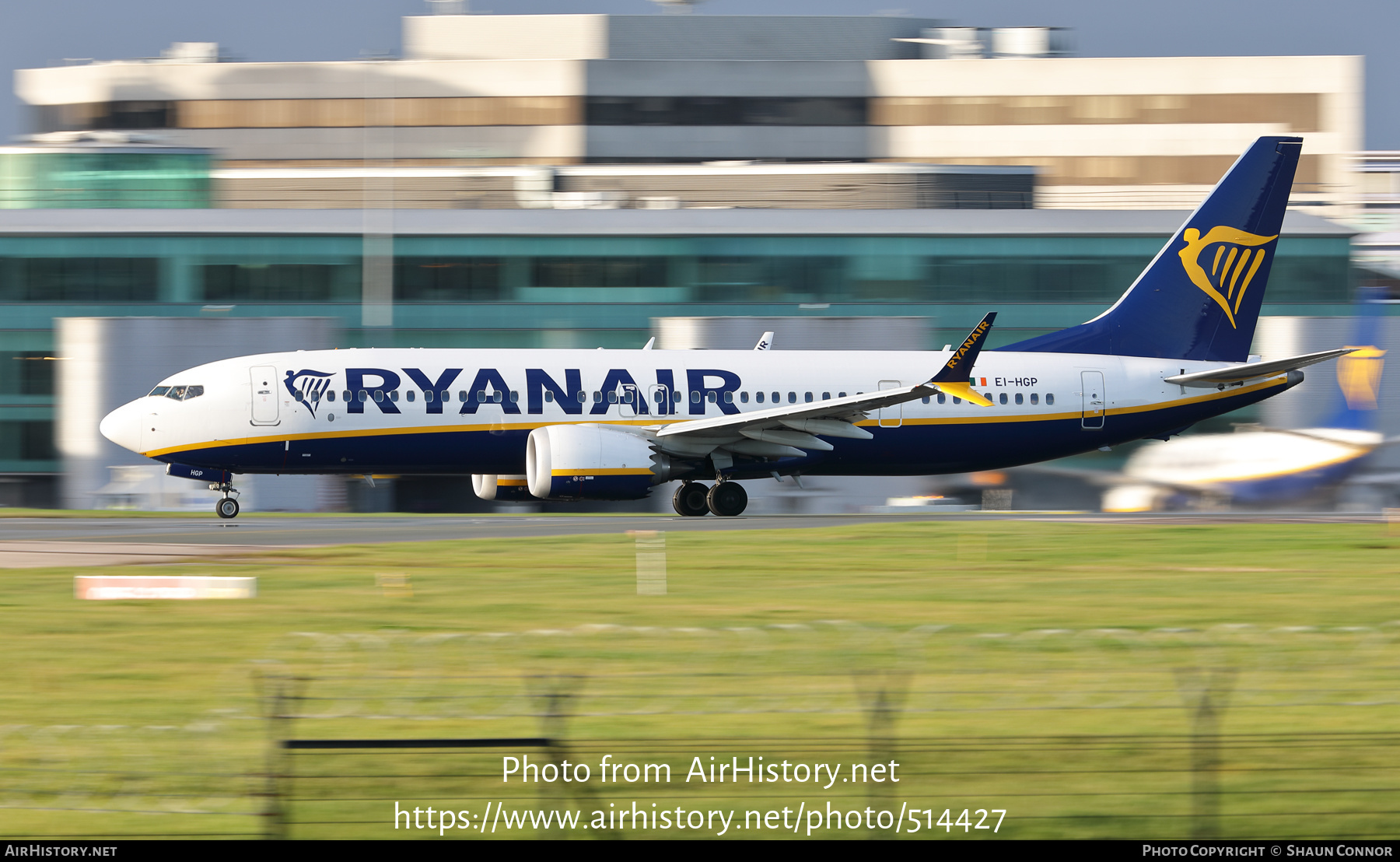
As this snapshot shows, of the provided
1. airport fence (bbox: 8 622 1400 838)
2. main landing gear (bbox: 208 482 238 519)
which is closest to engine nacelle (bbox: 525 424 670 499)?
main landing gear (bbox: 208 482 238 519)

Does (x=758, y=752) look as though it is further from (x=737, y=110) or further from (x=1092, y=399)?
(x=737, y=110)

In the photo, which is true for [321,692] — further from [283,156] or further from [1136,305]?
[283,156]

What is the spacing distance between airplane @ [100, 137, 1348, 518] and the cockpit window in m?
0.05

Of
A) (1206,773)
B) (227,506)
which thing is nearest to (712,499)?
(227,506)

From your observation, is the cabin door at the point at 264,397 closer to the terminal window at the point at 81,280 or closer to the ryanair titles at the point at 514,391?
the ryanair titles at the point at 514,391

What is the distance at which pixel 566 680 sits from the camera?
12328 millimetres

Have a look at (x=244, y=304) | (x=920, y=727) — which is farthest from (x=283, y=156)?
(x=920, y=727)

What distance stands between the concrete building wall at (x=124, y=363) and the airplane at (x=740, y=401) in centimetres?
957

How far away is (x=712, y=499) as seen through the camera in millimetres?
33531

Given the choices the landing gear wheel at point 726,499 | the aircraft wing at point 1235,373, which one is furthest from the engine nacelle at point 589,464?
the aircraft wing at point 1235,373

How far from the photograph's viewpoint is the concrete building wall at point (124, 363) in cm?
4153

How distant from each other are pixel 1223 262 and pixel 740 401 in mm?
12702

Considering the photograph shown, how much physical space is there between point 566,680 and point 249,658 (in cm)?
334

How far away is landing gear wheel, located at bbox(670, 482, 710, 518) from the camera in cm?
3397
